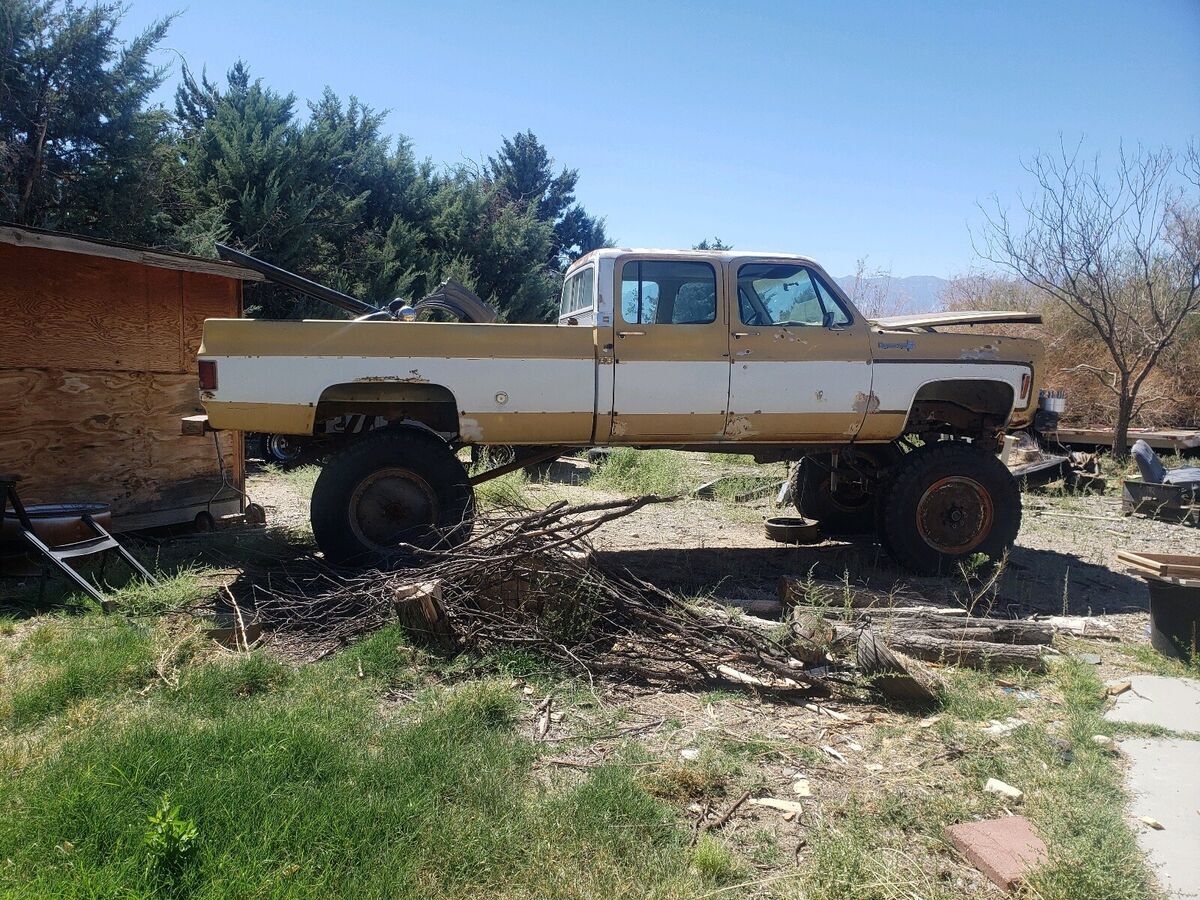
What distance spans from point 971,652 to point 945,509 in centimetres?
203

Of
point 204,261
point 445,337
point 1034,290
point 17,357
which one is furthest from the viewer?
point 1034,290

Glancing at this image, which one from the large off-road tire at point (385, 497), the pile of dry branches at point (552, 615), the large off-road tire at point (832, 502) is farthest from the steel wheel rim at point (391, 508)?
the large off-road tire at point (832, 502)

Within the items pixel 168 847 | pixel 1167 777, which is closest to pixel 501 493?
pixel 168 847

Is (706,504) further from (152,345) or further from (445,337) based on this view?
(152,345)

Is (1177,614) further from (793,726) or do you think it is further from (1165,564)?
(793,726)

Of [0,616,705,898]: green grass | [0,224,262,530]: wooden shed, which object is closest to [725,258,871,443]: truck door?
[0,616,705,898]: green grass

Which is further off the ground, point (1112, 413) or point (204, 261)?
point (204, 261)

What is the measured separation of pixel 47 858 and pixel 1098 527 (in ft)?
28.8

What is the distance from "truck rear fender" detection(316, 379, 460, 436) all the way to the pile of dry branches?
3.94ft

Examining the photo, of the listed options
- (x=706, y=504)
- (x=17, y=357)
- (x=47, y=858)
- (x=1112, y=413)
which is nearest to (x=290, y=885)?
(x=47, y=858)

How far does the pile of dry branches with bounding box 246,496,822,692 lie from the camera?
4.18m

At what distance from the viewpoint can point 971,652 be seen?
14.4 ft

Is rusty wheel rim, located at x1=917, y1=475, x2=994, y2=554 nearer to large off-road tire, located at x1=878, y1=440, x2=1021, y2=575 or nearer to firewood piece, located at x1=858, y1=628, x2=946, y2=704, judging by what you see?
large off-road tire, located at x1=878, y1=440, x2=1021, y2=575

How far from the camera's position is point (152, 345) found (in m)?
7.03
